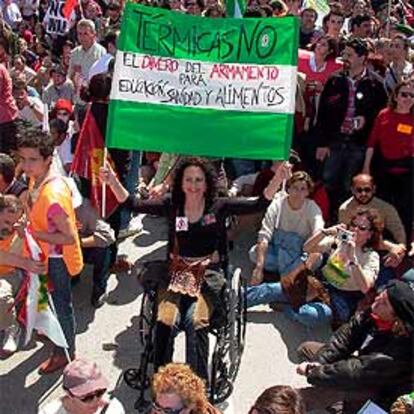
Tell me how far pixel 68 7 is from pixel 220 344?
7.10 m

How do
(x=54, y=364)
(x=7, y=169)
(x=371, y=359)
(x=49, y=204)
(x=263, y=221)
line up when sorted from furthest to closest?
(x=263, y=221), (x=7, y=169), (x=54, y=364), (x=49, y=204), (x=371, y=359)

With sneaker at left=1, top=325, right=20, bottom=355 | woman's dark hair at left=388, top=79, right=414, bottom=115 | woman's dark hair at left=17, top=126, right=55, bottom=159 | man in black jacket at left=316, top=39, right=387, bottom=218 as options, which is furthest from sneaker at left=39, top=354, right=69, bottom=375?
woman's dark hair at left=388, top=79, right=414, bottom=115

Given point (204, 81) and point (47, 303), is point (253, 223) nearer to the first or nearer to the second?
point (204, 81)

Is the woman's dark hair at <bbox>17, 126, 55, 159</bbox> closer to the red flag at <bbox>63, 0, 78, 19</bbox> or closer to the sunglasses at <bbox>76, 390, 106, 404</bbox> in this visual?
the sunglasses at <bbox>76, 390, 106, 404</bbox>

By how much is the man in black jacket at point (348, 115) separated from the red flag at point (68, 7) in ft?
15.8

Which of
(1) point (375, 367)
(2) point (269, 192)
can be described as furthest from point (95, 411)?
(2) point (269, 192)

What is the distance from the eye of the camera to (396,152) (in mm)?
7031

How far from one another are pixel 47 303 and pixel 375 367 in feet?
6.61

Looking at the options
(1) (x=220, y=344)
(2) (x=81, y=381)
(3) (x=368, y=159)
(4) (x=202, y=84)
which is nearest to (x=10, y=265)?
(2) (x=81, y=381)

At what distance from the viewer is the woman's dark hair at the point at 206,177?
18.0ft

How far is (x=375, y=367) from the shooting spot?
4672mm

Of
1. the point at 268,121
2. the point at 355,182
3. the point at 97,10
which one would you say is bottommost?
the point at 355,182

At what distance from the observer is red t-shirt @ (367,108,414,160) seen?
273 inches

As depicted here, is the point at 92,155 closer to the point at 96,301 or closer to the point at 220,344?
the point at 96,301
